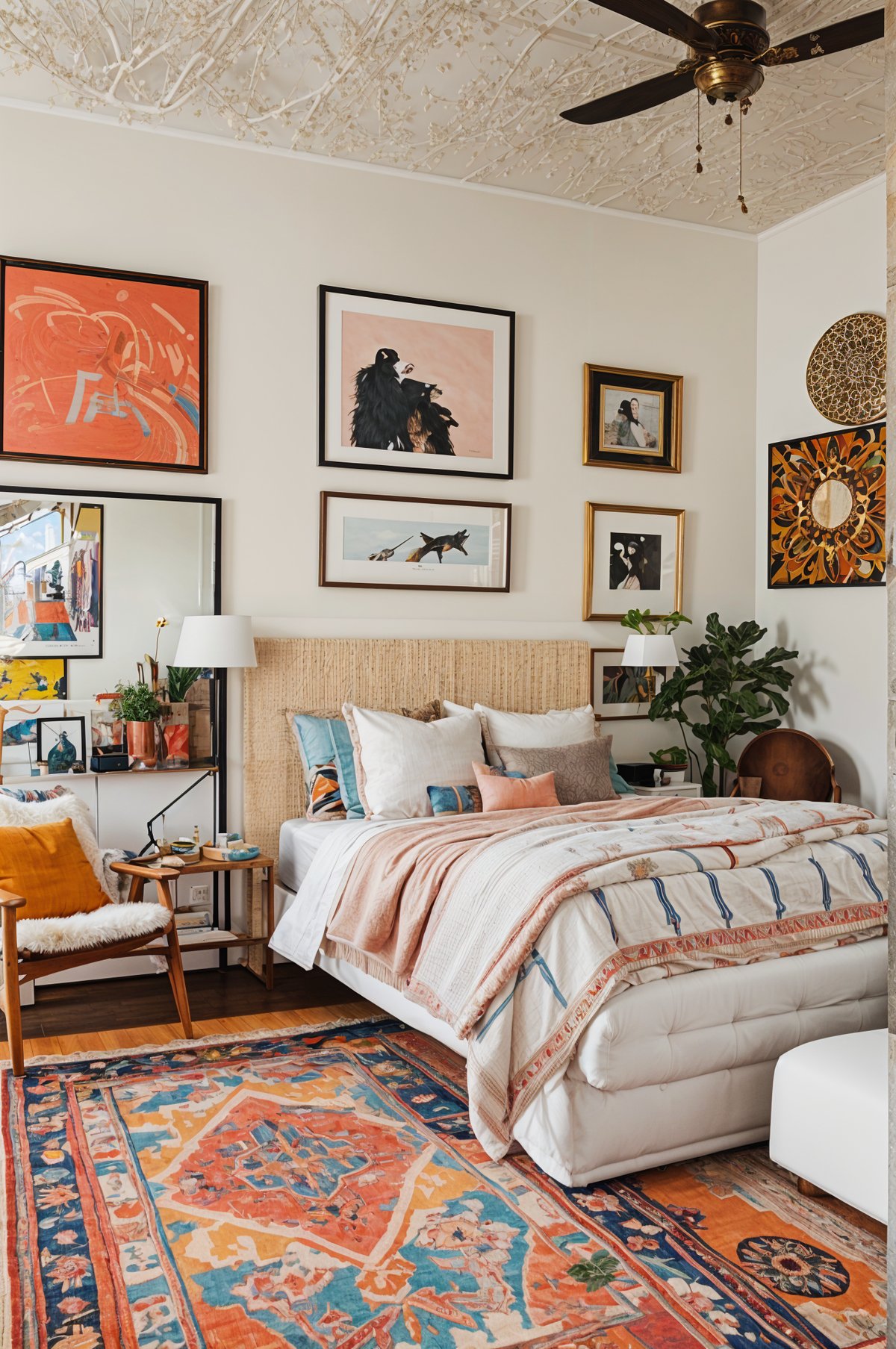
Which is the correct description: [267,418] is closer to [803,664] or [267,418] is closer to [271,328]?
[271,328]

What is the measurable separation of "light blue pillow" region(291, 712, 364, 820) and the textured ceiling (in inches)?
95.1

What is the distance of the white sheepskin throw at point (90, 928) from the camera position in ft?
11.4

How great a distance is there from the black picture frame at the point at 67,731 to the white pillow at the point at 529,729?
1547 millimetres

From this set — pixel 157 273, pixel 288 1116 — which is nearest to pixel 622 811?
pixel 288 1116

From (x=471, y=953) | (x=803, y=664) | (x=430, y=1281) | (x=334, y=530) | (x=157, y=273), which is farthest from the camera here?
(x=803, y=664)

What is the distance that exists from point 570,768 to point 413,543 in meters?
1.30

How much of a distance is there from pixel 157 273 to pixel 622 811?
2.89 m

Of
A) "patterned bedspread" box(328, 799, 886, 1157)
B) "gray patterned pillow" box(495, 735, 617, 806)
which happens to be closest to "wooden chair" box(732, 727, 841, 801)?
"gray patterned pillow" box(495, 735, 617, 806)

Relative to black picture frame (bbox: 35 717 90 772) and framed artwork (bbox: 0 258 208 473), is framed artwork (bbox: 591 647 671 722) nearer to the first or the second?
framed artwork (bbox: 0 258 208 473)

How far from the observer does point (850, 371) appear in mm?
5332

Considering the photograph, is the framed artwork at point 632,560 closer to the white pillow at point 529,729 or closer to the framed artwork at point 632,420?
the framed artwork at point 632,420

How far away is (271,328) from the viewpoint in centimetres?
480

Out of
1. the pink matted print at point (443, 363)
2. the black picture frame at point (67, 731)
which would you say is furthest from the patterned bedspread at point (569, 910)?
the pink matted print at point (443, 363)

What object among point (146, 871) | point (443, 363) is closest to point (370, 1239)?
point (146, 871)
